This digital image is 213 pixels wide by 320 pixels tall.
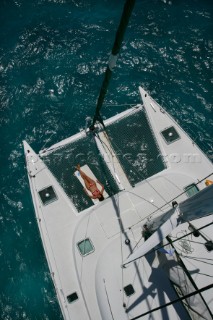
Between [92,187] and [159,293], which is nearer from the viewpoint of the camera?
[159,293]

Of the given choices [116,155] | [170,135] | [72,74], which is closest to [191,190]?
[170,135]

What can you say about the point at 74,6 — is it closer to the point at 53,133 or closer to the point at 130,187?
the point at 53,133

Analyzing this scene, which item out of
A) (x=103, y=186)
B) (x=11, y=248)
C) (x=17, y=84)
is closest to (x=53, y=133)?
(x=17, y=84)

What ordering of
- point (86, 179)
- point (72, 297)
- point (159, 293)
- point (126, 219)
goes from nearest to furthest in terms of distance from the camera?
point (159, 293), point (72, 297), point (126, 219), point (86, 179)

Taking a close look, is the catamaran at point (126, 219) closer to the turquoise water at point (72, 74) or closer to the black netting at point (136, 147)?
the black netting at point (136, 147)

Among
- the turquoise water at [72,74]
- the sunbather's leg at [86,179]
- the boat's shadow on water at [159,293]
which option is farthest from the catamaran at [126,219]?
the turquoise water at [72,74]

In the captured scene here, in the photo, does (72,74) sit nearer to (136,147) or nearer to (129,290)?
(136,147)

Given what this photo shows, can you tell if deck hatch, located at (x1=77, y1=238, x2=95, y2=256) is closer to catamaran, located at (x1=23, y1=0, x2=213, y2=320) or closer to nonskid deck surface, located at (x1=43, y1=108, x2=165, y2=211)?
catamaran, located at (x1=23, y1=0, x2=213, y2=320)
